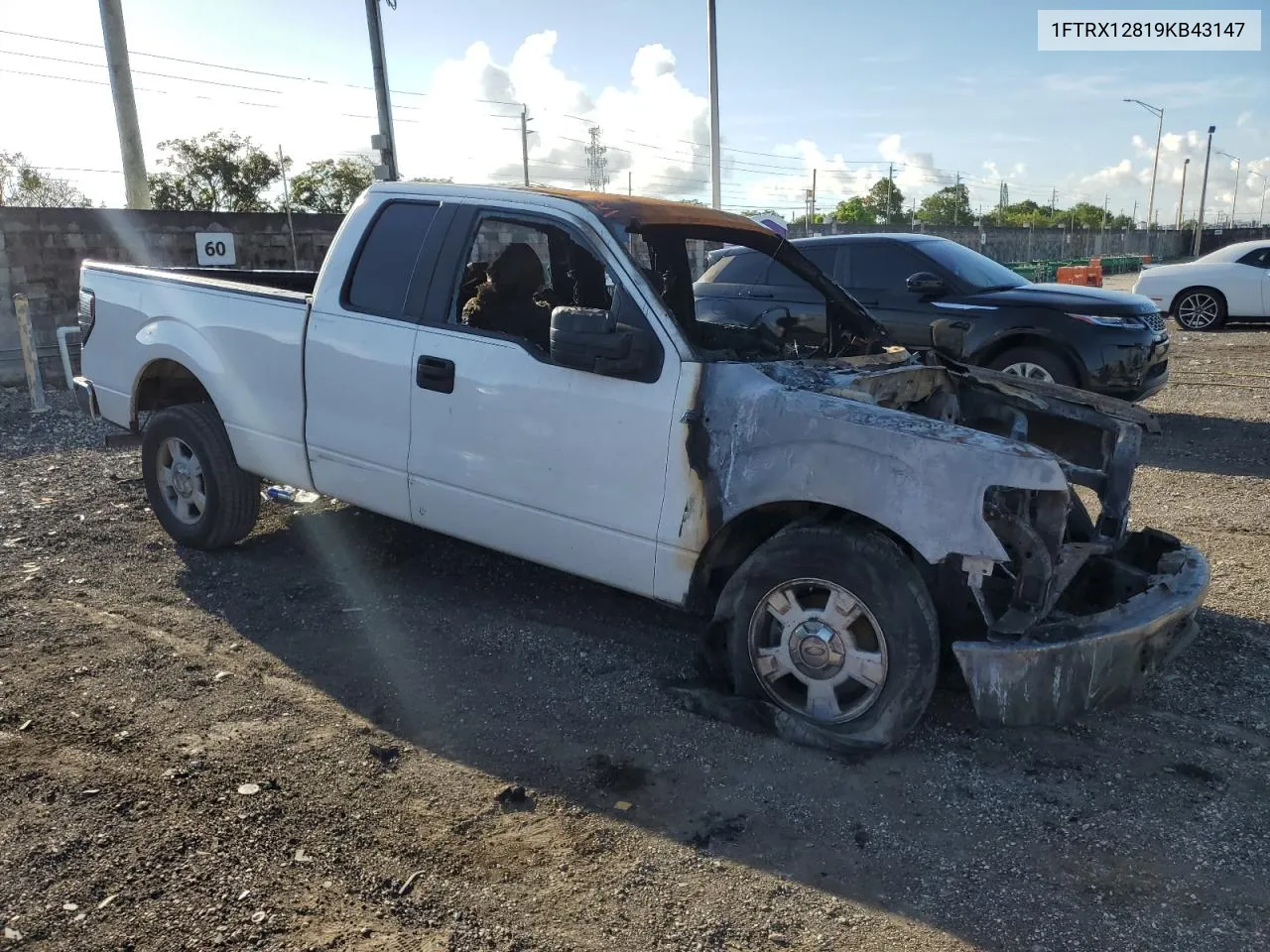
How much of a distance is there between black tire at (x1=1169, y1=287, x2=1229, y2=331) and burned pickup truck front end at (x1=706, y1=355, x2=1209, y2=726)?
584 inches

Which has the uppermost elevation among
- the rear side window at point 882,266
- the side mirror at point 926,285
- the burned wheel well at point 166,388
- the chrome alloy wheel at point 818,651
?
the rear side window at point 882,266

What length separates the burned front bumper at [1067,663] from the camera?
3225 mm

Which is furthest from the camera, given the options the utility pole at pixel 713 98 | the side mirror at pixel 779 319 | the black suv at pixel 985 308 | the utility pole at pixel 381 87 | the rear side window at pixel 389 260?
the utility pole at pixel 713 98

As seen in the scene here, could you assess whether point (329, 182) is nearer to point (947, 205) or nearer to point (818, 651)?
point (818, 651)

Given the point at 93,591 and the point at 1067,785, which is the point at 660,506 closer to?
the point at 1067,785

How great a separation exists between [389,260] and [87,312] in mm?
2437

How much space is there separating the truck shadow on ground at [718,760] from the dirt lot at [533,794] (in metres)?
0.01

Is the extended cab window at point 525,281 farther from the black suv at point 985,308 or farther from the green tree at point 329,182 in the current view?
the green tree at point 329,182

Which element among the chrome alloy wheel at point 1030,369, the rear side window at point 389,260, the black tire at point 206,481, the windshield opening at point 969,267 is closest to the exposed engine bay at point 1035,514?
the rear side window at point 389,260

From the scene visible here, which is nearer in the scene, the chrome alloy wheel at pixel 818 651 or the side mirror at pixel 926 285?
the chrome alloy wheel at pixel 818 651

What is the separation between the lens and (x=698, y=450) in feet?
12.0

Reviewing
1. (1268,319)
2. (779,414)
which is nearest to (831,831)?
(779,414)

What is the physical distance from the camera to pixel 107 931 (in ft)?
8.55

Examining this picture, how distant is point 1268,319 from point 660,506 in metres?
16.5
